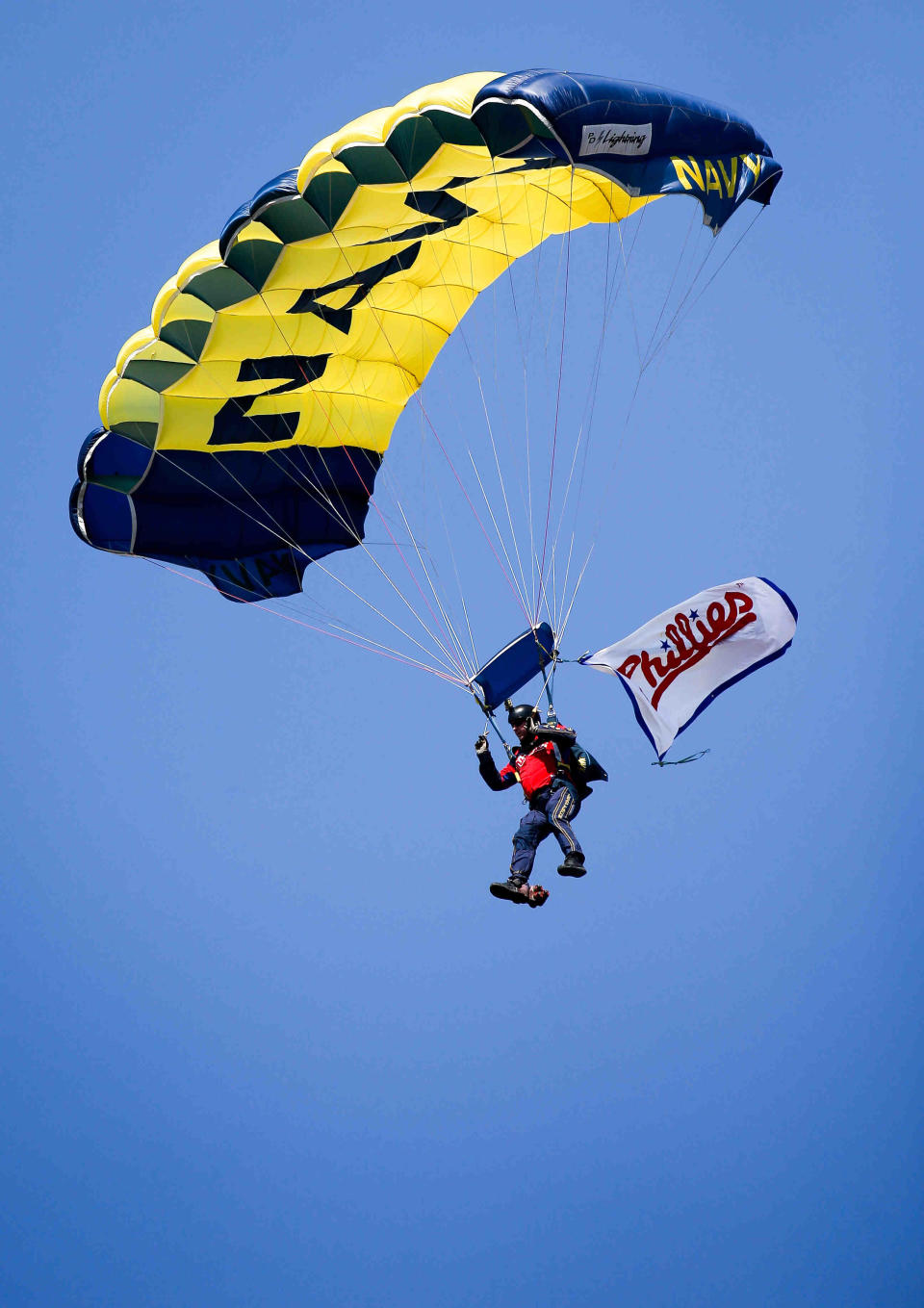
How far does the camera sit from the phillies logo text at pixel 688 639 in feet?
35.8

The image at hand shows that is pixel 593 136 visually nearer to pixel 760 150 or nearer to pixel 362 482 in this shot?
pixel 760 150

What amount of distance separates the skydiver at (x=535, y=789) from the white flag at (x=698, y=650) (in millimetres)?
754

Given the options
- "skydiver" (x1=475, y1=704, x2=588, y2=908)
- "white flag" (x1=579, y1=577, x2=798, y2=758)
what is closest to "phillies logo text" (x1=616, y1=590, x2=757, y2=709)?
"white flag" (x1=579, y1=577, x2=798, y2=758)

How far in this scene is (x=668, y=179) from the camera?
9852mm

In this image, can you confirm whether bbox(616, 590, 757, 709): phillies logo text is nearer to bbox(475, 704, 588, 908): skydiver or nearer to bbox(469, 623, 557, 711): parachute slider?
bbox(469, 623, 557, 711): parachute slider

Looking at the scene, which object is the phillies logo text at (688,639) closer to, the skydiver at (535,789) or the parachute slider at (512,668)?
the parachute slider at (512,668)

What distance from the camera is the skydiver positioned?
9859mm

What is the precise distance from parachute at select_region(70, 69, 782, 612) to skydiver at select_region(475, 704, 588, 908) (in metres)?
2.62

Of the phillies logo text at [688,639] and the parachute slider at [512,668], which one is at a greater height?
the parachute slider at [512,668]

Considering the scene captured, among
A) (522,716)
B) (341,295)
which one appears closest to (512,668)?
(522,716)

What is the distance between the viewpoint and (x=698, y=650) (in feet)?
35.9

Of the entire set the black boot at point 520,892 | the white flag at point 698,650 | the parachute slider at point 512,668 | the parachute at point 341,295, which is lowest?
the black boot at point 520,892

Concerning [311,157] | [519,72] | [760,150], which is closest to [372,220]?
[311,157]

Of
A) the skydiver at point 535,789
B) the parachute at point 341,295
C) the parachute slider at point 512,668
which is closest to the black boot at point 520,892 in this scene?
the skydiver at point 535,789
